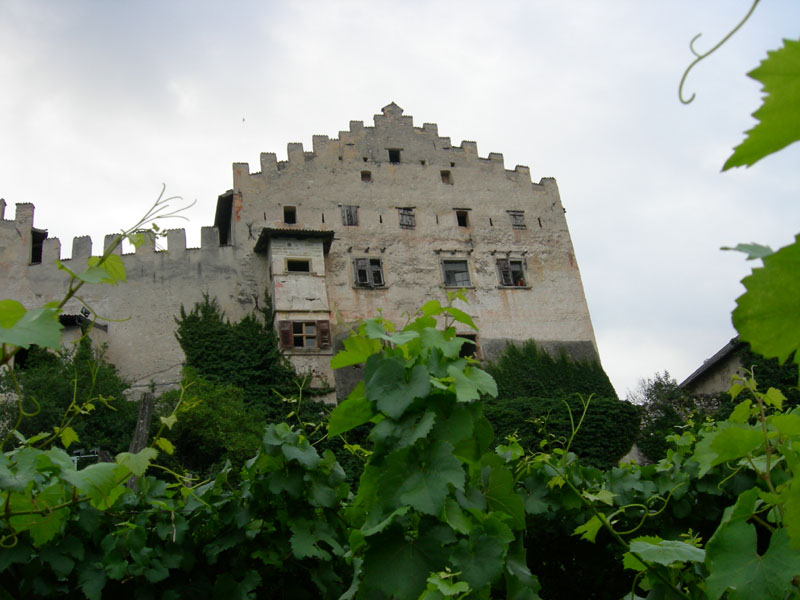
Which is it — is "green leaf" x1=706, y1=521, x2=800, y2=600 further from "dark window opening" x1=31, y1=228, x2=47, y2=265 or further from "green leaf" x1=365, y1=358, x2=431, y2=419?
"dark window opening" x1=31, y1=228, x2=47, y2=265

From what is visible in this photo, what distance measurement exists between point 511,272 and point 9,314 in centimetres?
2644

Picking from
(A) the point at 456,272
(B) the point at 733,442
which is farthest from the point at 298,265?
(B) the point at 733,442

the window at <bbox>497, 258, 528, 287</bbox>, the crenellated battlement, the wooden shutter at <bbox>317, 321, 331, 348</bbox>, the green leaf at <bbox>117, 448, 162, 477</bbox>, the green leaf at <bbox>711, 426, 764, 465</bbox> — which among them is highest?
the crenellated battlement

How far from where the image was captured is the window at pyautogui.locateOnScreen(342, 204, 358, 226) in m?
26.7

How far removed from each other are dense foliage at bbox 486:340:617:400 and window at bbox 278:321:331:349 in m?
5.66

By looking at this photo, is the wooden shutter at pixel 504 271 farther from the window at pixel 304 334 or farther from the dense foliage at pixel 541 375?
the window at pixel 304 334

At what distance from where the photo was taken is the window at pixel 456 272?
26.7 m

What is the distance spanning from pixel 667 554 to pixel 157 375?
72.5ft

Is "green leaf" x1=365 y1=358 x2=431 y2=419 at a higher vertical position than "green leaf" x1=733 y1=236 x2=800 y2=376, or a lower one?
higher

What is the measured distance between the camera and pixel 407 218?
27.4 metres

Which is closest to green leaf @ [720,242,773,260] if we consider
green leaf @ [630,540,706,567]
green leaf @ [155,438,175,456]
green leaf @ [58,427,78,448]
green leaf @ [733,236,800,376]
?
green leaf @ [733,236,800,376]

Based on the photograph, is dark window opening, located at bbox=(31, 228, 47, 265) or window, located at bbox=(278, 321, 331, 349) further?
dark window opening, located at bbox=(31, 228, 47, 265)

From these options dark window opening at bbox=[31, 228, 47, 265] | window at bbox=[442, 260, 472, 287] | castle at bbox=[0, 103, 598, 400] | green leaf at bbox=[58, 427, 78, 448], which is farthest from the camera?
window at bbox=[442, 260, 472, 287]

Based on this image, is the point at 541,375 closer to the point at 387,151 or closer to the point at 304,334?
the point at 304,334
